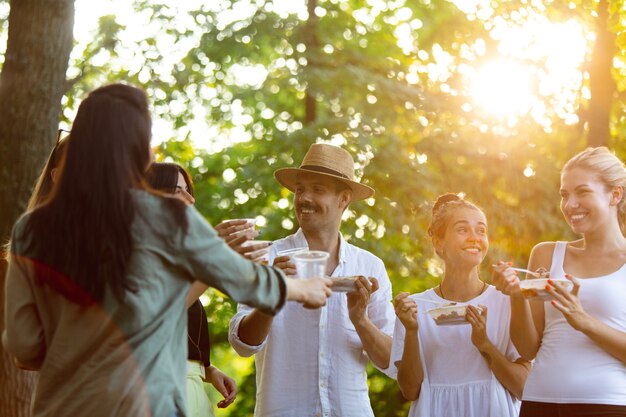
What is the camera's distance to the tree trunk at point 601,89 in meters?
8.91

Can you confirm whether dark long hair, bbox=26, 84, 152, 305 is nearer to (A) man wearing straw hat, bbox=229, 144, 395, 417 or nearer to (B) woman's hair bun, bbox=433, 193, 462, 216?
(A) man wearing straw hat, bbox=229, 144, 395, 417

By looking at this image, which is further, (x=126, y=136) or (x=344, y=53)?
(x=344, y=53)

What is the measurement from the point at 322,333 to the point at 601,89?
6265mm

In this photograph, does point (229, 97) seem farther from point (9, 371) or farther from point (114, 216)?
point (114, 216)

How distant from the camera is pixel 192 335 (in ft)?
12.4

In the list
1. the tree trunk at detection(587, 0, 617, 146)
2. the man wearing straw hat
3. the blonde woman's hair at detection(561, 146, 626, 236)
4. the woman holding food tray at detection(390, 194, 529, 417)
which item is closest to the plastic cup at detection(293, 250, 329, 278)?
the man wearing straw hat

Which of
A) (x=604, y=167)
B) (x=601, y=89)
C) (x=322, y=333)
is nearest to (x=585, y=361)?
(x=604, y=167)

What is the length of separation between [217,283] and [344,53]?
7919 millimetres

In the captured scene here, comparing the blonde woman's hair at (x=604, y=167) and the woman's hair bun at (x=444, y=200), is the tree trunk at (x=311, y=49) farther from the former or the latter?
the blonde woman's hair at (x=604, y=167)

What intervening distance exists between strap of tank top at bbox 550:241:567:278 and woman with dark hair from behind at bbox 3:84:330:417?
71.8 inches

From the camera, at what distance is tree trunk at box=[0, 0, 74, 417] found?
575cm

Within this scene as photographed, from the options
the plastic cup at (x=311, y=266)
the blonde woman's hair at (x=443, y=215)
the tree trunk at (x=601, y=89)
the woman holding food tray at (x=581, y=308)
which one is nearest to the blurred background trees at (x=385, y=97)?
the tree trunk at (x=601, y=89)

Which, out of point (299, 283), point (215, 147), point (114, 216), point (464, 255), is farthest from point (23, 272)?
point (215, 147)

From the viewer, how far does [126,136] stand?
98.3 inches
